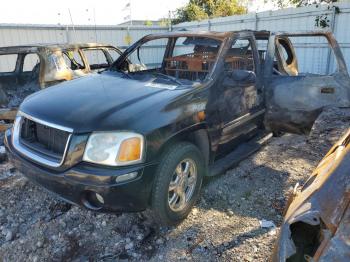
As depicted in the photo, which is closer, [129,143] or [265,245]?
[129,143]

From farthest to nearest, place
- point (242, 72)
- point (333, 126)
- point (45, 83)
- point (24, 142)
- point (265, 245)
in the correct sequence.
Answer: point (45, 83), point (333, 126), point (242, 72), point (24, 142), point (265, 245)

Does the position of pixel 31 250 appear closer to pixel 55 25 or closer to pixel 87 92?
pixel 87 92

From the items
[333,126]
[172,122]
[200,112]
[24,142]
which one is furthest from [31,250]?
[333,126]

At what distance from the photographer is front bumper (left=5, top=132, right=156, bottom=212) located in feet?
8.38

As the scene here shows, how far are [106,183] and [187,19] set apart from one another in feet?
73.5

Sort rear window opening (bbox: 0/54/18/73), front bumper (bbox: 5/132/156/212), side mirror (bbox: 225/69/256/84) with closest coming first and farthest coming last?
front bumper (bbox: 5/132/156/212), side mirror (bbox: 225/69/256/84), rear window opening (bbox: 0/54/18/73)

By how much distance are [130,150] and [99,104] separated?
0.60 m

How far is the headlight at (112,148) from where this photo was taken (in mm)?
2604

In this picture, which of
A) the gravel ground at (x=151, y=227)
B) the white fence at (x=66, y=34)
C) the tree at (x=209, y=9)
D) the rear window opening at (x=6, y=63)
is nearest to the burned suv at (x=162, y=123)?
the gravel ground at (x=151, y=227)

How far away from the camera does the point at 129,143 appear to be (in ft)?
8.61

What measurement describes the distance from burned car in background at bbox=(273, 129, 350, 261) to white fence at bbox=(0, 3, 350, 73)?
6809 millimetres

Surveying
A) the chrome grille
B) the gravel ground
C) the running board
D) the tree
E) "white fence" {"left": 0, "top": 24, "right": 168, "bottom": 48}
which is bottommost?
the gravel ground

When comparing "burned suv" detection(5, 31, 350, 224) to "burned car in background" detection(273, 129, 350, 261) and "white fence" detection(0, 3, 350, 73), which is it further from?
"white fence" detection(0, 3, 350, 73)

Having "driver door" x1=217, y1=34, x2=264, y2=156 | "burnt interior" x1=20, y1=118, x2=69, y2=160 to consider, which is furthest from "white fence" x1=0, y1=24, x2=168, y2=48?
"burnt interior" x1=20, y1=118, x2=69, y2=160
